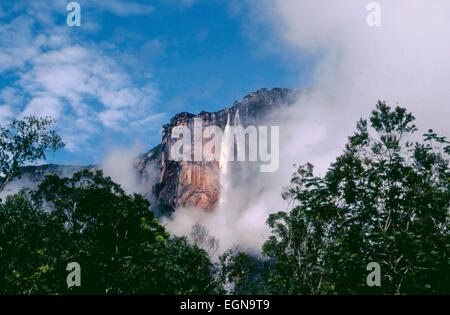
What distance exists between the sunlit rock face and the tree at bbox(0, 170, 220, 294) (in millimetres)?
73010

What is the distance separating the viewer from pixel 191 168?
103 m

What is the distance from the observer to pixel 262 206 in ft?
355

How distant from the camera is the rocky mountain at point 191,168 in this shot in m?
101

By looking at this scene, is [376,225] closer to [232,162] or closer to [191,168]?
[191,168]

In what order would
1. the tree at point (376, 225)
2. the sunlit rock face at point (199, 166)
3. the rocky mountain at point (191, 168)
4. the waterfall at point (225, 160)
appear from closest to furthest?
the tree at point (376, 225) < the sunlit rock face at point (199, 166) < the rocky mountain at point (191, 168) < the waterfall at point (225, 160)

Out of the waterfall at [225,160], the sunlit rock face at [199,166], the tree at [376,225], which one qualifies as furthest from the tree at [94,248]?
the waterfall at [225,160]

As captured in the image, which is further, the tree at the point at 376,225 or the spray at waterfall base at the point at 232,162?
the spray at waterfall base at the point at 232,162

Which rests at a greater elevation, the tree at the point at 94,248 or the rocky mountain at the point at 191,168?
the rocky mountain at the point at 191,168

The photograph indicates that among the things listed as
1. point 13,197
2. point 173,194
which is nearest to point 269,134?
point 173,194

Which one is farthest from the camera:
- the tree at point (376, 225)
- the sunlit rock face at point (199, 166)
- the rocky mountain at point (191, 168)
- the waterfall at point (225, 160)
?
the waterfall at point (225, 160)

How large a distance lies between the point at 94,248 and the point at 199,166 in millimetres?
85409

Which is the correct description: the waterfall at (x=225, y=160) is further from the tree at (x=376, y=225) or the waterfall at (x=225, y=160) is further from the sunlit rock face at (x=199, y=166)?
the tree at (x=376, y=225)

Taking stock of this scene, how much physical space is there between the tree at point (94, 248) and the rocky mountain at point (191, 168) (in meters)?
73.1

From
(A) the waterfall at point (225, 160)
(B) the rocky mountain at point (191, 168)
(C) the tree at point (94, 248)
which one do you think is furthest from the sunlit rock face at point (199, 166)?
(C) the tree at point (94, 248)
